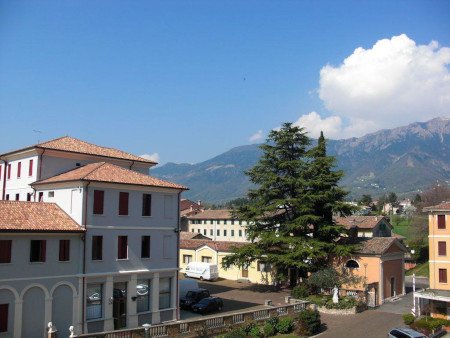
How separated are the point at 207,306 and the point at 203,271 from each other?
1881 cm

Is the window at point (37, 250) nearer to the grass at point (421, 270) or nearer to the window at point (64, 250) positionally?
the window at point (64, 250)

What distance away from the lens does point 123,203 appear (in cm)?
3134

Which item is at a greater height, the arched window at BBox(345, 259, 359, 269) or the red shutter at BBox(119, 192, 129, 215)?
the red shutter at BBox(119, 192, 129, 215)

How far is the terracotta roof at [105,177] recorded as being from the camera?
98.7 feet

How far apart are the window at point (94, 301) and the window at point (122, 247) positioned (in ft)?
7.73

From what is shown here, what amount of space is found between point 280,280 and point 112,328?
21485 millimetres

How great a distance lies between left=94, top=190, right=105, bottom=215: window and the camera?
2977 cm

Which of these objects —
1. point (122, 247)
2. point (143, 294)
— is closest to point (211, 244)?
point (143, 294)

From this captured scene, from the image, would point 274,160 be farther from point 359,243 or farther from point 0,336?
point 0,336

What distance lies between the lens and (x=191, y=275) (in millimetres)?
56969

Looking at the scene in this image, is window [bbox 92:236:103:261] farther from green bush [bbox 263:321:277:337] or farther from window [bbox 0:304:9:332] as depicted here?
green bush [bbox 263:321:277:337]

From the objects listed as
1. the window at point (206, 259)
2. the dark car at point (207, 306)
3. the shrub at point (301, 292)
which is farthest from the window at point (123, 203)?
the window at point (206, 259)

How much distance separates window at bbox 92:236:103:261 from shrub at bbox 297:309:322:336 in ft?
47.3

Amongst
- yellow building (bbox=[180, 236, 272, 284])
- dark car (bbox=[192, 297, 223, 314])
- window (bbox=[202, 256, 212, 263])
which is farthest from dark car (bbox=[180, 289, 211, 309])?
window (bbox=[202, 256, 212, 263])
